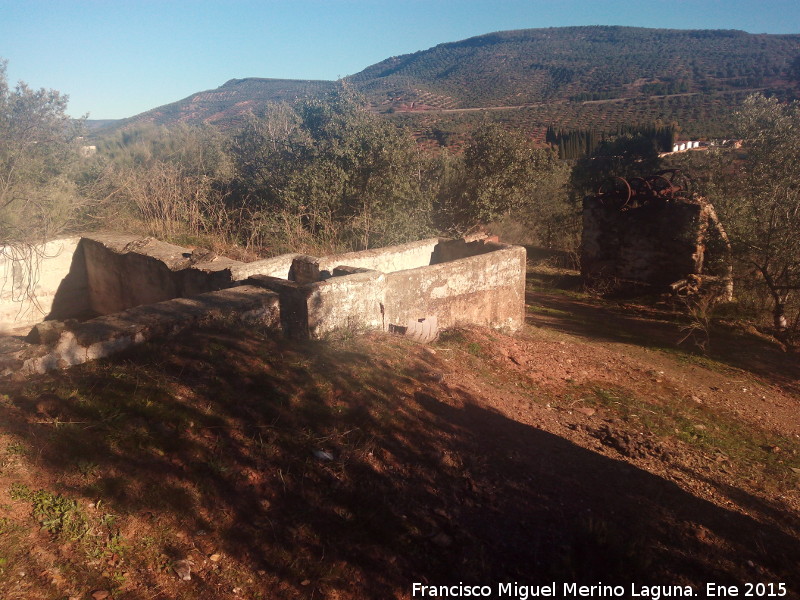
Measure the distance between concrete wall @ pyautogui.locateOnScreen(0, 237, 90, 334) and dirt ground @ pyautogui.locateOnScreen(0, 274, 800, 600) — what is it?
5.27 meters

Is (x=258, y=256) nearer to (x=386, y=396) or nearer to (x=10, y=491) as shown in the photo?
(x=386, y=396)

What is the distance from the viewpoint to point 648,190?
43.0 feet

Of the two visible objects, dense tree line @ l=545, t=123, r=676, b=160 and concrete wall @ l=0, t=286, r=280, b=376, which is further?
dense tree line @ l=545, t=123, r=676, b=160

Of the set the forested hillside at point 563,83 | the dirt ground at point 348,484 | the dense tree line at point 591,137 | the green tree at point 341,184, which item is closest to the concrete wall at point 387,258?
the green tree at point 341,184

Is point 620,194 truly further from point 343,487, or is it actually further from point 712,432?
point 343,487

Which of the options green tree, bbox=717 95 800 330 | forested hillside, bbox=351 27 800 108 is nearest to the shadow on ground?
green tree, bbox=717 95 800 330

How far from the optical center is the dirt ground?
9.73ft

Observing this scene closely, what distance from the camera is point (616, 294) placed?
13820 millimetres

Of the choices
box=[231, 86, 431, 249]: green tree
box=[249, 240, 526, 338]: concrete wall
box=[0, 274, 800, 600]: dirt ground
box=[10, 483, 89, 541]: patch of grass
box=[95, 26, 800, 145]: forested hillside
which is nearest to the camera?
box=[10, 483, 89, 541]: patch of grass

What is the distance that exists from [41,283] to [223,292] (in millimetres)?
4713

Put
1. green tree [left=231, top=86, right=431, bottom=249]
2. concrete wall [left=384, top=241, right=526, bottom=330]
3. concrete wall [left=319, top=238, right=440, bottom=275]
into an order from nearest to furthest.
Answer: concrete wall [left=384, top=241, right=526, bottom=330] < concrete wall [left=319, top=238, right=440, bottom=275] < green tree [left=231, top=86, right=431, bottom=249]

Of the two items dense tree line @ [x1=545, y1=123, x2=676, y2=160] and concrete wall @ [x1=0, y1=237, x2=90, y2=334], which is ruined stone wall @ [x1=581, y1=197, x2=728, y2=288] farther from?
concrete wall @ [x1=0, y1=237, x2=90, y2=334]

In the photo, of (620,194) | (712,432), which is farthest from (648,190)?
(712,432)

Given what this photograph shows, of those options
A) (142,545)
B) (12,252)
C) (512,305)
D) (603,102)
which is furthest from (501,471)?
(603,102)
